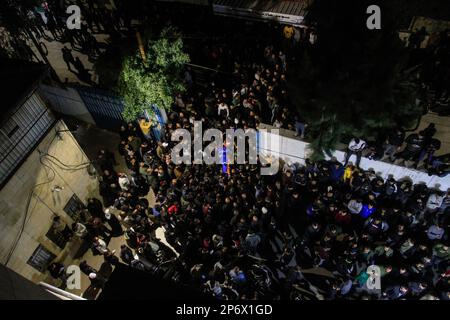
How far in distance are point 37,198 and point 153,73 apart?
19.8 ft

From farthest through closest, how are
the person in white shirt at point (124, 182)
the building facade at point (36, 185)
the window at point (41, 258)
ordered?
the person in white shirt at point (124, 182) → the window at point (41, 258) → the building facade at point (36, 185)

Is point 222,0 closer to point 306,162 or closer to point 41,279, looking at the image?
point 306,162

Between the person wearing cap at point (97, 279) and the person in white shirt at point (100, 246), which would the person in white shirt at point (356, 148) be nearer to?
the person in white shirt at point (100, 246)

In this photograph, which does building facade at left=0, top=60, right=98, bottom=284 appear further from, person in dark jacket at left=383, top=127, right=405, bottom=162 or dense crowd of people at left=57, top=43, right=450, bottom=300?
person in dark jacket at left=383, top=127, right=405, bottom=162

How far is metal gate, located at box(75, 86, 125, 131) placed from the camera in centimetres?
1622

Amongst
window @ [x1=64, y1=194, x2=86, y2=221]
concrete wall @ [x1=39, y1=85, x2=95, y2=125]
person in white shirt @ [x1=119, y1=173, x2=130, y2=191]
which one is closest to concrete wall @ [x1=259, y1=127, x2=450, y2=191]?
person in white shirt @ [x1=119, y1=173, x2=130, y2=191]

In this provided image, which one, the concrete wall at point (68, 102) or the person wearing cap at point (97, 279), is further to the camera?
the concrete wall at point (68, 102)

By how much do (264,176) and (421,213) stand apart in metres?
5.62

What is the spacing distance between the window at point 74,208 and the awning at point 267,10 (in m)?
10.9

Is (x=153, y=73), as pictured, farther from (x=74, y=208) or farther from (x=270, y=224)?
(x=270, y=224)

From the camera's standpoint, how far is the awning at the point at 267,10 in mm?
16094

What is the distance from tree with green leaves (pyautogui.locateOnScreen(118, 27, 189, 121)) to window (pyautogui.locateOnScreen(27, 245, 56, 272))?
19.7 feet

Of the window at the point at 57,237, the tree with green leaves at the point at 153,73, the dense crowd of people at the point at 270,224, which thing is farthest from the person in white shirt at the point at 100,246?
the tree with green leaves at the point at 153,73

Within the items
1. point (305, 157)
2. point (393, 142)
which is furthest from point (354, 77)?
point (305, 157)
